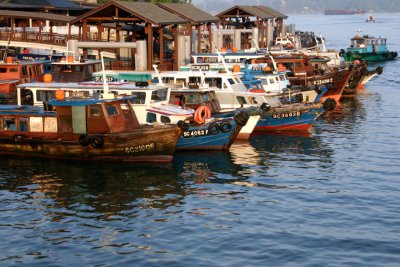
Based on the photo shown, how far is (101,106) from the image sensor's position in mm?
34125

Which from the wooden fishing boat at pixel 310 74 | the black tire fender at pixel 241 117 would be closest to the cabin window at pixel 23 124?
the black tire fender at pixel 241 117

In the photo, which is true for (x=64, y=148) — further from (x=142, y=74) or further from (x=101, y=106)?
(x=142, y=74)

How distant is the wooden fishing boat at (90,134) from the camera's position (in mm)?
34250

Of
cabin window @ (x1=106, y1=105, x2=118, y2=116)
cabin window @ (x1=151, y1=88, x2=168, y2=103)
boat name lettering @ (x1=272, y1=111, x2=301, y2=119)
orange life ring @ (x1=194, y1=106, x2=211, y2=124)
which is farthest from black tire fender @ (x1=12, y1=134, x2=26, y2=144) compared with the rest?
boat name lettering @ (x1=272, y1=111, x2=301, y2=119)

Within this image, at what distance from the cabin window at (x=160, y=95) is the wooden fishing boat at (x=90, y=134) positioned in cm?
306

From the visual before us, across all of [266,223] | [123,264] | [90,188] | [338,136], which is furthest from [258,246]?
[338,136]

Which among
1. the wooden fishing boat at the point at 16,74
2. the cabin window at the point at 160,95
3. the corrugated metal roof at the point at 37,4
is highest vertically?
the corrugated metal roof at the point at 37,4

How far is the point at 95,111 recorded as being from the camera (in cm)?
3444

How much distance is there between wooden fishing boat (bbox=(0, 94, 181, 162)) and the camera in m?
34.2

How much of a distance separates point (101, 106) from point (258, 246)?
12.8 meters

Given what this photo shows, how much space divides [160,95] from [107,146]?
5313mm

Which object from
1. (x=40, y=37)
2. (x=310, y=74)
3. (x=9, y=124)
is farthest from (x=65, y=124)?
(x=40, y=37)

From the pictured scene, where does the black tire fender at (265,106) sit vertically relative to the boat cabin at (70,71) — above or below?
below

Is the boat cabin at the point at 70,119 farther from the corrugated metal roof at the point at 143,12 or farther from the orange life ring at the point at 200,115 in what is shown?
the corrugated metal roof at the point at 143,12
